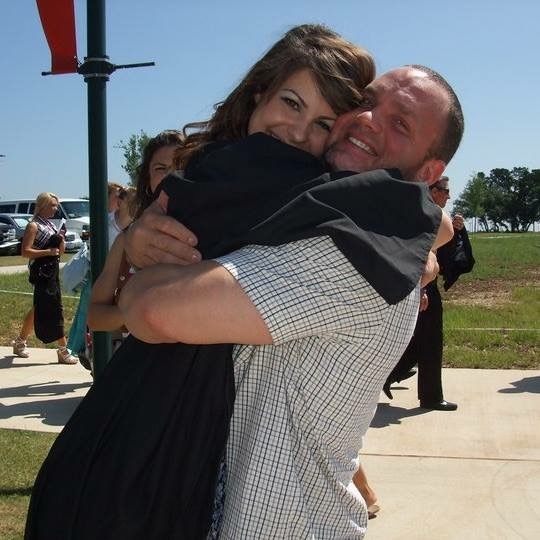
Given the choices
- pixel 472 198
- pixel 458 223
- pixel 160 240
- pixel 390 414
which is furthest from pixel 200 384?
pixel 472 198

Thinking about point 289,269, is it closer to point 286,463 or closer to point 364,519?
point 286,463

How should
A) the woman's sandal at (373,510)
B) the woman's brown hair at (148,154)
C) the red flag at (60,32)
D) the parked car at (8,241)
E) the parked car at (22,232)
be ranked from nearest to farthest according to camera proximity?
1. the red flag at (60,32)
2. the woman's brown hair at (148,154)
3. the woman's sandal at (373,510)
4. the parked car at (22,232)
5. the parked car at (8,241)

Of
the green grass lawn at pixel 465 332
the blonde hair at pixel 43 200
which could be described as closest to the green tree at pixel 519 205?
the green grass lawn at pixel 465 332

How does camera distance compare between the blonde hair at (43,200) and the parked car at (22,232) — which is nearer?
the blonde hair at (43,200)

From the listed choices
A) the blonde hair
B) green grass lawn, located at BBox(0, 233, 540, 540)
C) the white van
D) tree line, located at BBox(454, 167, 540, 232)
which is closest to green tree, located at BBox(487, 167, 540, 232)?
tree line, located at BBox(454, 167, 540, 232)

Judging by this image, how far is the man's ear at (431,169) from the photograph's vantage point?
167cm

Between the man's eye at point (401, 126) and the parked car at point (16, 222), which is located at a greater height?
the man's eye at point (401, 126)

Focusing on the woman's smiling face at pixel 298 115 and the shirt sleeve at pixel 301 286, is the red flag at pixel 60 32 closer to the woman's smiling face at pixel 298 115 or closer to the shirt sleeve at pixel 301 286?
the woman's smiling face at pixel 298 115

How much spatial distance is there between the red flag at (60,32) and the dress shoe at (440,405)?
151 inches

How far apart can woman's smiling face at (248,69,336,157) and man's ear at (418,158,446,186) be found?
218 mm

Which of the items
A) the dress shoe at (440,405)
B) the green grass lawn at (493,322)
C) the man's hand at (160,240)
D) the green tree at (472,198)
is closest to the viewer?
the man's hand at (160,240)

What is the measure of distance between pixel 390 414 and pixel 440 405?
39 centimetres

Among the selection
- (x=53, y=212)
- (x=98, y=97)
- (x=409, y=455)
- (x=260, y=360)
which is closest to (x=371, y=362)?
(x=260, y=360)

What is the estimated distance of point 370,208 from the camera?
4.29ft
